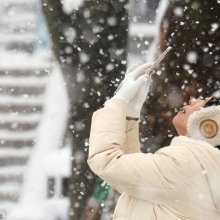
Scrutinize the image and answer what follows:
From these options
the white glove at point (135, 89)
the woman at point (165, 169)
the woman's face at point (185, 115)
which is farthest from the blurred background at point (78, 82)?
the woman at point (165, 169)

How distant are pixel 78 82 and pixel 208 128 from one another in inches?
83.8

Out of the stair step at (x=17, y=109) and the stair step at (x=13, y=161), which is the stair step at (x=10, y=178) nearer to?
the stair step at (x=13, y=161)

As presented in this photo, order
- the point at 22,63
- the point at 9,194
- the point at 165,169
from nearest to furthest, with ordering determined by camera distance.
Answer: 1. the point at 165,169
2. the point at 9,194
3. the point at 22,63

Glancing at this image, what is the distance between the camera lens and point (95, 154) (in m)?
1.51

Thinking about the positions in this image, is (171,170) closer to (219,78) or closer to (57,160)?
(219,78)

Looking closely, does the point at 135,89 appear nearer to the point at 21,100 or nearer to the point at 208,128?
the point at 208,128

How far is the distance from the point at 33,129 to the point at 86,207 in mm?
1655

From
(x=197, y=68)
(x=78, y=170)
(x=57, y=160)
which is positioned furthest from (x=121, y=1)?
(x=57, y=160)

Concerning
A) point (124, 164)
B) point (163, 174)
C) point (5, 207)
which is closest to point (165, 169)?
point (163, 174)

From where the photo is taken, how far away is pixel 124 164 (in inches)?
57.4

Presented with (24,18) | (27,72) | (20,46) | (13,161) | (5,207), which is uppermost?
(24,18)

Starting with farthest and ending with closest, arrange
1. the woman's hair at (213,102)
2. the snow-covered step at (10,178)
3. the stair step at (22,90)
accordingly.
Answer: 1. the stair step at (22,90)
2. the snow-covered step at (10,178)
3. the woman's hair at (213,102)

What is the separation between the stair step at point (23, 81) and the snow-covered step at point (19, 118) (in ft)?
0.98

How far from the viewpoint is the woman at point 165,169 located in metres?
1.45
